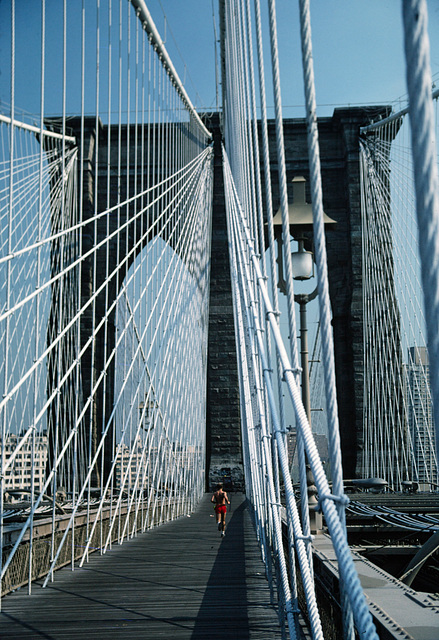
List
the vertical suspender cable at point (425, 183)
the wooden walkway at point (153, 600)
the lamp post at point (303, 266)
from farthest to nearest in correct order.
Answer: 1. the lamp post at point (303, 266)
2. the wooden walkway at point (153, 600)
3. the vertical suspender cable at point (425, 183)

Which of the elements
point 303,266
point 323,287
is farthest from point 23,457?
point 323,287

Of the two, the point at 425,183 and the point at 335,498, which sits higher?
the point at 425,183

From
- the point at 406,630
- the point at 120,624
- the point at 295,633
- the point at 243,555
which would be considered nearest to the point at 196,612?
the point at 120,624

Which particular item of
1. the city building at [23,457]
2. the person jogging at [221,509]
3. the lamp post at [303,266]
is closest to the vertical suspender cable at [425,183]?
the city building at [23,457]

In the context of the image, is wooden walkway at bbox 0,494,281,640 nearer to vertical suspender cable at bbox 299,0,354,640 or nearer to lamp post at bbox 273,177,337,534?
lamp post at bbox 273,177,337,534

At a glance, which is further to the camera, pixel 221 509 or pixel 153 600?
pixel 221 509

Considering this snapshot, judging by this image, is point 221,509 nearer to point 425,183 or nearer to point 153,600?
point 153,600

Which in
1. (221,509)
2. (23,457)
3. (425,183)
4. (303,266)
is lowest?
(221,509)

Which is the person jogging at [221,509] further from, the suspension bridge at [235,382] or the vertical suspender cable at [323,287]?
the vertical suspender cable at [323,287]

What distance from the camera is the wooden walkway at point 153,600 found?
275cm

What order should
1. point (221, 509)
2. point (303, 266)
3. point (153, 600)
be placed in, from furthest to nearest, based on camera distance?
1. point (221, 509)
2. point (303, 266)
3. point (153, 600)

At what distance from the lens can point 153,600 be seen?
3379mm

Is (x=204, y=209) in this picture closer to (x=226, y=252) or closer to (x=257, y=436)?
(x=226, y=252)

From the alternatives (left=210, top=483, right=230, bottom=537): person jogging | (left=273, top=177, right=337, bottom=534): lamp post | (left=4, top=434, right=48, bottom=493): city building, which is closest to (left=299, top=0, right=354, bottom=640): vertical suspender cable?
(left=4, top=434, right=48, bottom=493): city building
